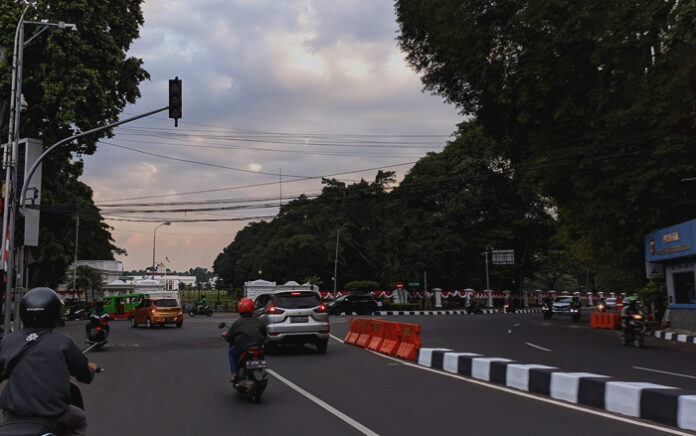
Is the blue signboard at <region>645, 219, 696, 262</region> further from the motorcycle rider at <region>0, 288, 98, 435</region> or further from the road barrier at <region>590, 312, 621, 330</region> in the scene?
the motorcycle rider at <region>0, 288, 98, 435</region>

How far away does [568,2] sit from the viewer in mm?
20031

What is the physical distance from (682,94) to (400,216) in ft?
147

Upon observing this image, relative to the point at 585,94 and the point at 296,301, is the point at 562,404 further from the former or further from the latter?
the point at 585,94

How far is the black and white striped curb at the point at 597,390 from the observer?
23.3 ft

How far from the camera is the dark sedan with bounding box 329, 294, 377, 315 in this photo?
46562mm

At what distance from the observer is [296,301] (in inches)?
639

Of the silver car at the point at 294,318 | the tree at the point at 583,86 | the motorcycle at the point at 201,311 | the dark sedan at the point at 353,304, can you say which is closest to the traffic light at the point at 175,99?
the silver car at the point at 294,318

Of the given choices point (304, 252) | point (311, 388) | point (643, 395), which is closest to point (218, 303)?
point (304, 252)

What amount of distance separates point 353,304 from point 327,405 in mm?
38294

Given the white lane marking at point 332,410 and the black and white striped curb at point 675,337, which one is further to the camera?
the black and white striped curb at point 675,337

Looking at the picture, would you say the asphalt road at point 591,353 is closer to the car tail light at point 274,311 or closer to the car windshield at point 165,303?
the car tail light at point 274,311

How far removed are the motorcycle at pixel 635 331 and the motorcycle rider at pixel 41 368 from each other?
19086 millimetres

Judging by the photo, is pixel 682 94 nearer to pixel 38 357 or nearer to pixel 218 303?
pixel 38 357

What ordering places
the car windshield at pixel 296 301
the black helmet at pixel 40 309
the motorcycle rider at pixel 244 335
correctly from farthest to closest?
the car windshield at pixel 296 301 → the motorcycle rider at pixel 244 335 → the black helmet at pixel 40 309
